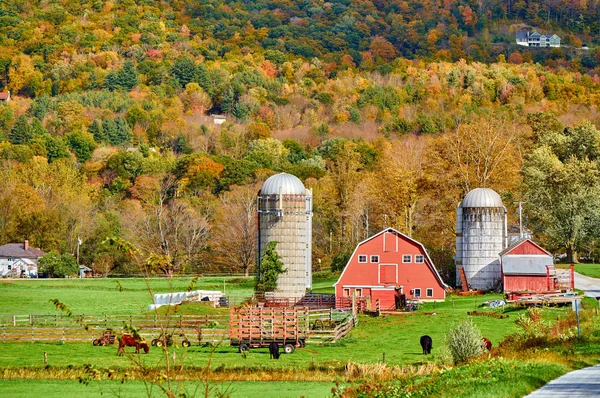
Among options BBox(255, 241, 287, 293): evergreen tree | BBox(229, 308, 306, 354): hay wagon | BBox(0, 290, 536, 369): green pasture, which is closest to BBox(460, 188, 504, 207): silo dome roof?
BBox(255, 241, 287, 293): evergreen tree

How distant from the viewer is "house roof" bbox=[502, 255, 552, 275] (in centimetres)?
6856

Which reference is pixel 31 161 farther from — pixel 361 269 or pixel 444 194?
pixel 361 269

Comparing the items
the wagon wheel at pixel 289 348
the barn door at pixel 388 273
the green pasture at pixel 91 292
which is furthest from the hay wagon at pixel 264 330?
the barn door at pixel 388 273

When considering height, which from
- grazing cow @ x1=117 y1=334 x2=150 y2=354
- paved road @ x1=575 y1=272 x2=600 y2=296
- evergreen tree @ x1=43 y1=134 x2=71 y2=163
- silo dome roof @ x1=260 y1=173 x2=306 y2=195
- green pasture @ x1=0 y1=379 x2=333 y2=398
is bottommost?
green pasture @ x1=0 y1=379 x2=333 y2=398

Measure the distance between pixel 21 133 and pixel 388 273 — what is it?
116 metres

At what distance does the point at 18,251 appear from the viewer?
108 meters

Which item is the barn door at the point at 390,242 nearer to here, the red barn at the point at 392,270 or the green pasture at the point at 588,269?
the red barn at the point at 392,270

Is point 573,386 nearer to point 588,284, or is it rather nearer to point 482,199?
point 588,284

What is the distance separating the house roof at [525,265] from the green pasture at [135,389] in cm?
3134

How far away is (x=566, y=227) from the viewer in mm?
85188

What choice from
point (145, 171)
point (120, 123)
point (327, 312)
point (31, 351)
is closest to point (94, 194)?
point (145, 171)

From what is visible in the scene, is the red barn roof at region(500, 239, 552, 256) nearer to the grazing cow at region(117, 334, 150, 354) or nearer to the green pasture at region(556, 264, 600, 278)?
the green pasture at region(556, 264, 600, 278)

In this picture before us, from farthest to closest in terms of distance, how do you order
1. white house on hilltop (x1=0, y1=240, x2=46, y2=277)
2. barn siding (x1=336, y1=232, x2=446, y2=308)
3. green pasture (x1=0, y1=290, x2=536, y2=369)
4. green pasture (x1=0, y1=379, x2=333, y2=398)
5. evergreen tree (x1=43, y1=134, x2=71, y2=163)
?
evergreen tree (x1=43, y1=134, x2=71, y2=163) → white house on hilltop (x1=0, y1=240, x2=46, y2=277) → barn siding (x1=336, y1=232, x2=446, y2=308) → green pasture (x1=0, y1=290, x2=536, y2=369) → green pasture (x1=0, y1=379, x2=333, y2=398)

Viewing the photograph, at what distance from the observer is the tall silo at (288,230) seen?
7050cm
